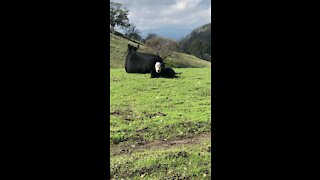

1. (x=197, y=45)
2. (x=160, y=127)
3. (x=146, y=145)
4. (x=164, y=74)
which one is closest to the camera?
(x=146, y=145)

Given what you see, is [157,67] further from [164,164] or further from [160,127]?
[164,164]

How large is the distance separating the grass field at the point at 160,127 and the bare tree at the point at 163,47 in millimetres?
2440

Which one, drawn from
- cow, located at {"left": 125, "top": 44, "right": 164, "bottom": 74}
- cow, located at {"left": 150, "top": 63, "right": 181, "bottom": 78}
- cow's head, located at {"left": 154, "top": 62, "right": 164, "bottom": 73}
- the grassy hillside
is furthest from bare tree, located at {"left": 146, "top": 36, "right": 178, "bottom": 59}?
cow, located at {"left": 150, "top": 63, "right": 181, "bottom": 78}

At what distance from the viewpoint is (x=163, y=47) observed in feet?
37.6

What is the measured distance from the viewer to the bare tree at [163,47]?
447 inches

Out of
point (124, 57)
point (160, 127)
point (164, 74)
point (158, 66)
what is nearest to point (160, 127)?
point (160, 127)

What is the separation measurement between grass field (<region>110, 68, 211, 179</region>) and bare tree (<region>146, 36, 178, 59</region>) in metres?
2.44

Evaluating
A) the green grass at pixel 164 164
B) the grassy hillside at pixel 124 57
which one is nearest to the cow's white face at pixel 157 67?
the grassy hillside at pixel 124 57

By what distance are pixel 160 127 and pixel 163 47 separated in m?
6.52

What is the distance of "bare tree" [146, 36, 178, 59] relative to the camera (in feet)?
37.2
